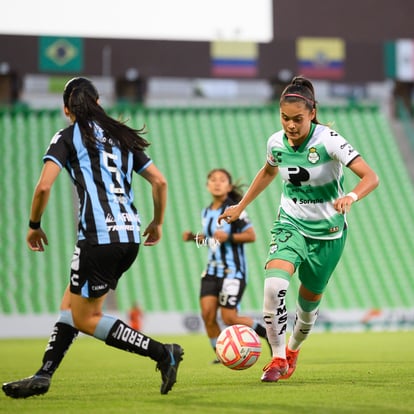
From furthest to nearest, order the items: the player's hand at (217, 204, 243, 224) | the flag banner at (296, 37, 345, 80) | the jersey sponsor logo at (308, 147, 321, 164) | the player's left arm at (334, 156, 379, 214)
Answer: the flag banner at (296, 37, 345, 80) → the player's hand at (217, 204, 243, 224) → the jersey sponsor logo at (308, 147, 321, 164) → the player's left arm at (334, 156, 379, 214)

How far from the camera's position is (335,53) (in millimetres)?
26828

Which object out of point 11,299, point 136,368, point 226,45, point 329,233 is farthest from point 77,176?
point 226,45

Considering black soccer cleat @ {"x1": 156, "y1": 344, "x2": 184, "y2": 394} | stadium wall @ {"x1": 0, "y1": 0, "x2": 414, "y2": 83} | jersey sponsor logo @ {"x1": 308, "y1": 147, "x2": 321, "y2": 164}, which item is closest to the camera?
black soccer cleat @ {"x1": 156, "y1": 344, "x2": 184, "y2": 394}

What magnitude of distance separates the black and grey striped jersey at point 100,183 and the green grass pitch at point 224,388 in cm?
104

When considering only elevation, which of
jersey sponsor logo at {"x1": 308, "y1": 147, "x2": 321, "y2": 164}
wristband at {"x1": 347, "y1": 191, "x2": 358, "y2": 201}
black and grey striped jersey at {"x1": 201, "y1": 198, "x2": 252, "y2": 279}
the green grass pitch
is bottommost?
the green grass pitch

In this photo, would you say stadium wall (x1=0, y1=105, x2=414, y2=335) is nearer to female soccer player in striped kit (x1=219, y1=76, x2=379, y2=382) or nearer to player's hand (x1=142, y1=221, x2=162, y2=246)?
female soccer player in striped kit (x1=219, y1=76, x2=379, y2=382)

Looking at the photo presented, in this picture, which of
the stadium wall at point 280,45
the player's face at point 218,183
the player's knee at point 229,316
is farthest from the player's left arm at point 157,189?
the stadium wall at point 280,45

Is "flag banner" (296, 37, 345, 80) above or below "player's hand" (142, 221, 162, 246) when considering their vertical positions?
above

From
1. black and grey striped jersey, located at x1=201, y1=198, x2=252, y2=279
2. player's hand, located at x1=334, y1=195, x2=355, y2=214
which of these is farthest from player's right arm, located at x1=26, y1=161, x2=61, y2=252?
black and grey striped jersey, located at x1=201, y1=198, x2=252, y2=279

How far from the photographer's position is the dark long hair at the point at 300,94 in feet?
21.4

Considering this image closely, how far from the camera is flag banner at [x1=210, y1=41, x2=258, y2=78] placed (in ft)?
85.7

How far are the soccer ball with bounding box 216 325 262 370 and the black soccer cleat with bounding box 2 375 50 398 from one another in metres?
1.70

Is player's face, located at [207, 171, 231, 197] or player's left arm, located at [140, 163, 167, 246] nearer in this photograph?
player's left arm, located at [140, 163, 167, 246]

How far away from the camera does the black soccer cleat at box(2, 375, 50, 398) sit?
5598 mm
